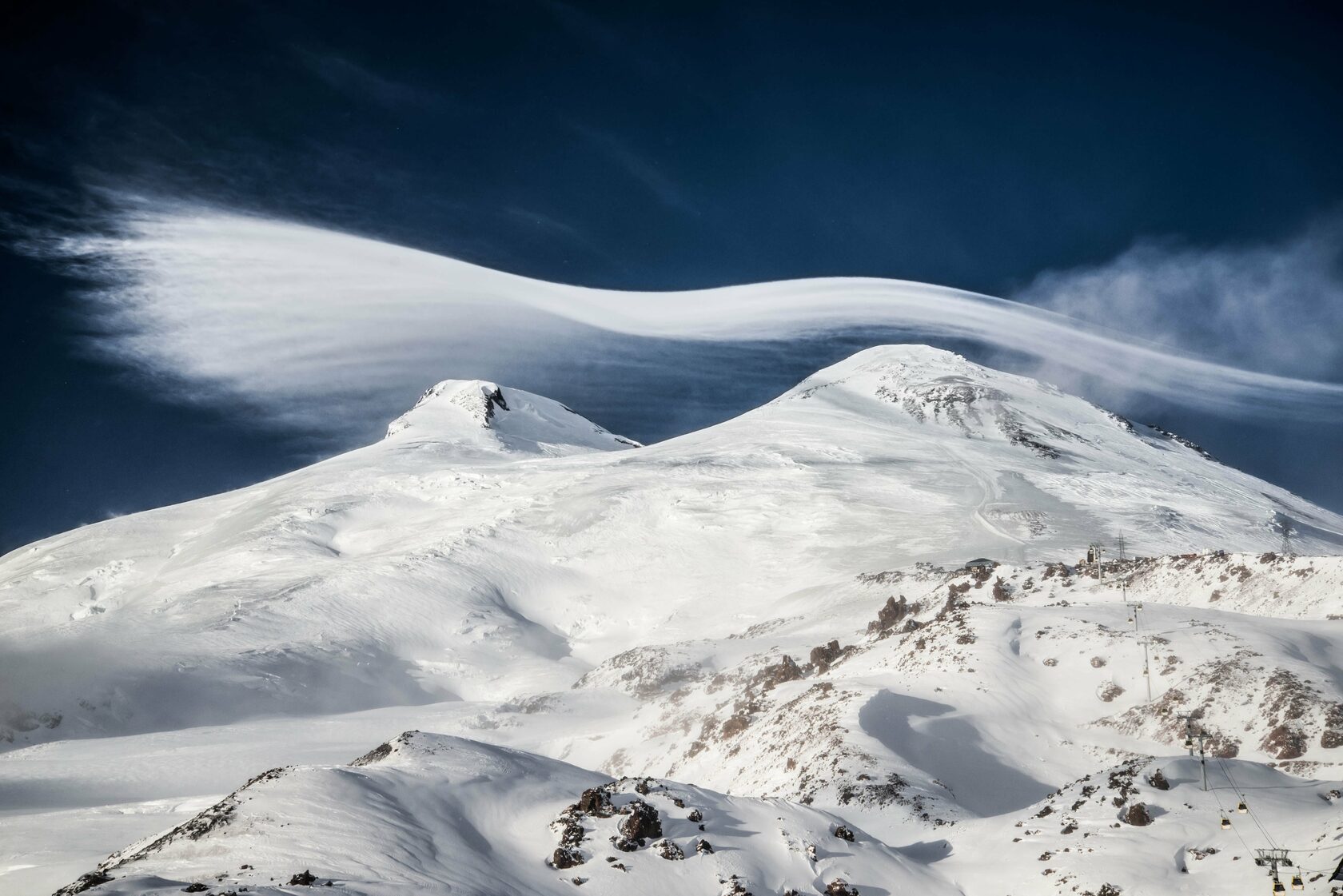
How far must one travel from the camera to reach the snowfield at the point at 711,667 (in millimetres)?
18969

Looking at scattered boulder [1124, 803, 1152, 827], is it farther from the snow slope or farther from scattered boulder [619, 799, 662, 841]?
scattered boulder [619, 799, 662, 841]

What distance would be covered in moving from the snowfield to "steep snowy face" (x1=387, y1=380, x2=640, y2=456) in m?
4.22

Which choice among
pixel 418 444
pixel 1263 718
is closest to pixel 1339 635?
pixel 1263 718

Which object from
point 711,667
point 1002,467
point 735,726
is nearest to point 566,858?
point 735,726

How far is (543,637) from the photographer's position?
83812 millimetres

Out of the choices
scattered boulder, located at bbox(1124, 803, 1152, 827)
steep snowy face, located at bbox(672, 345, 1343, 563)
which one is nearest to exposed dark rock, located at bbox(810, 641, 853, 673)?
scattered boulder, located at bbox(1124, 803, 1152, 827)

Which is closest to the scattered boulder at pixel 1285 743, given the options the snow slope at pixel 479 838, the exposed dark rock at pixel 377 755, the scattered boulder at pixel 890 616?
the snow slope at pixel 479 838

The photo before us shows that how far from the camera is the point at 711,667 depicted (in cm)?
6300

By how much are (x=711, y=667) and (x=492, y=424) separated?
114068 mm

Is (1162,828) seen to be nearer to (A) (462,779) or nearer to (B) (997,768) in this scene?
(B) (997,768)

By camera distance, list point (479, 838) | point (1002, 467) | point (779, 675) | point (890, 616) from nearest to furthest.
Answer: point (479, 838)
point (779, 675)
point (890, 616)
point (1002, 467)

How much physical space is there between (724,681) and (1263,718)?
A: 30.8m

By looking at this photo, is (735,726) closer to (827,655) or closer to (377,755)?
(827,655)

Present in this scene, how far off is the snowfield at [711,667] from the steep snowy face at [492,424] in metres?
4.22
